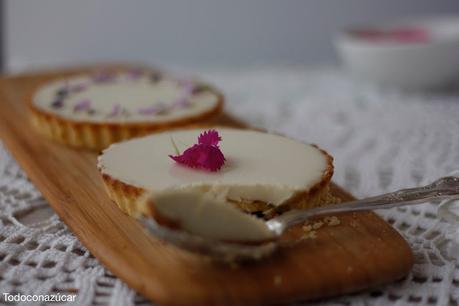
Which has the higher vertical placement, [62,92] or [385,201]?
[385,201]

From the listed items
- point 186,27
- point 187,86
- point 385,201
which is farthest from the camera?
point 186,27

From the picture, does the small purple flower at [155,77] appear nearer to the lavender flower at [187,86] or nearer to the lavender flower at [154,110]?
the lavender flower at [187,86]

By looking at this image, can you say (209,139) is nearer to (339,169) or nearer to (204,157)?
(204,157)

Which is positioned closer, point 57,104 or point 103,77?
point 57,104

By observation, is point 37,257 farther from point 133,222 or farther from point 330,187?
point 330,187

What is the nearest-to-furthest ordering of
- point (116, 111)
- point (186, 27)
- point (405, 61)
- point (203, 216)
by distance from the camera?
1. point (203, 216)
2. point (116, 111)
3. point (405, 61)
4. point (186, 27)

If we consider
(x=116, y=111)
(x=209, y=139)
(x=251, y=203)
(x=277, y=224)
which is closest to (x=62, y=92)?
(x=116, y=111)

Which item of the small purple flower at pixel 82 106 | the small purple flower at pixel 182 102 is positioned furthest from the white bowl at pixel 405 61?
the small purple flower at pixel 82 106

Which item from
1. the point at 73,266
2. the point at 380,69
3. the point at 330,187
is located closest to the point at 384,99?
the point at 380,69
